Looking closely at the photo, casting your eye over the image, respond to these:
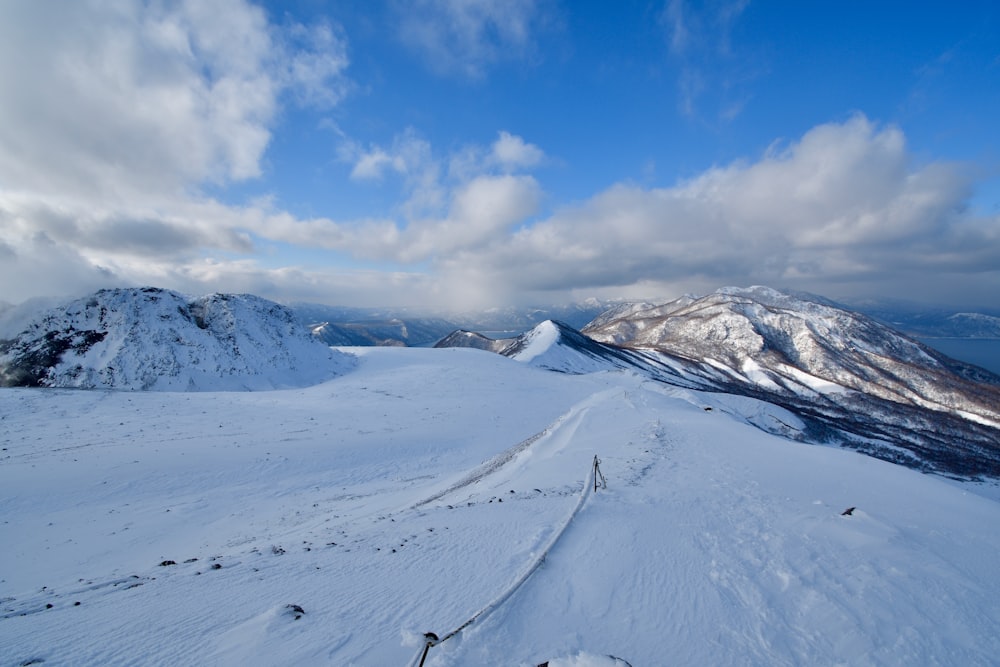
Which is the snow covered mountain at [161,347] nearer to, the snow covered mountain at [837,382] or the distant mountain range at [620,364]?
the distant mountain range at [620,364]

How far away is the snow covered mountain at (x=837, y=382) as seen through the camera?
78750 mm

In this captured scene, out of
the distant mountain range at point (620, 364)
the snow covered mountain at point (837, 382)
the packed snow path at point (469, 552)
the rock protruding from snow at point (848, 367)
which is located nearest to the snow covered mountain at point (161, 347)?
Answer: the distant mountain range at point (620, 364)

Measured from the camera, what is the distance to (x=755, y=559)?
6.77 meters

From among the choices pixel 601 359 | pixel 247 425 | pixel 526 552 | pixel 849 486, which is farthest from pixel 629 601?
pixel 601 359

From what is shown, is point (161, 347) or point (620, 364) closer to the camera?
point (161, 347)

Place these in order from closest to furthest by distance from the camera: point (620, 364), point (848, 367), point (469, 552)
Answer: point (469, 552) → point (620, 364) → point (848, 367)

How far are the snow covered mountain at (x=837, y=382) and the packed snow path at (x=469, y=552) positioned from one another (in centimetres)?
6246

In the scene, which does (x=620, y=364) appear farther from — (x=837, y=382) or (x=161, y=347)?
(x=837, y=382)

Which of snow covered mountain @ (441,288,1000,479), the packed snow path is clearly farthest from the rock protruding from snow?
the packed snow path

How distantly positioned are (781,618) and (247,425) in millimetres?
22821

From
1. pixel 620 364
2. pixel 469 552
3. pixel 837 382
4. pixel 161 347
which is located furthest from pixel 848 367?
pixel 161 347

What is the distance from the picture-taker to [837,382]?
153000 millimetres

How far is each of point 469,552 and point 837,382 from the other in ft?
649

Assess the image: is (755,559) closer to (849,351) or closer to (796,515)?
(796,515)
